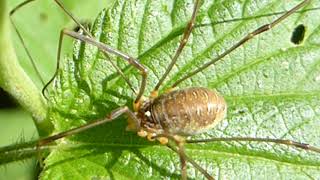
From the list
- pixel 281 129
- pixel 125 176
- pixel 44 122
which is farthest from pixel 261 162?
pixel 44 122

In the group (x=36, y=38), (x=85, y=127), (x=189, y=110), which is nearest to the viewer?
(x=85, y=127)

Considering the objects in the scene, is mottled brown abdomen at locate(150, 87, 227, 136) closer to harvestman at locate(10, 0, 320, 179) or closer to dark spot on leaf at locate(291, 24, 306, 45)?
harvestman at locate(10, 0, 320, 179)

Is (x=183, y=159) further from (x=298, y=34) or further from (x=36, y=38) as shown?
(x=36, y=38)

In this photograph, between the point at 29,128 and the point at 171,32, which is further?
the point at 29,128

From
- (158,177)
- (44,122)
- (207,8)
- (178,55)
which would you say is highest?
(207,8)

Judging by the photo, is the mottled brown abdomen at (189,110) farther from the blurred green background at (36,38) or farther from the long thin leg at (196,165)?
the blurred green background at (36,38)

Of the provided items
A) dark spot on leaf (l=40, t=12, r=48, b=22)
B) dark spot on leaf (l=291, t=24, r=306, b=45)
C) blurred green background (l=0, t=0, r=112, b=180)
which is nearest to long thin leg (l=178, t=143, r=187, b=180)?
dark spot on leaf (l=291, t=24, r=306, b=45)

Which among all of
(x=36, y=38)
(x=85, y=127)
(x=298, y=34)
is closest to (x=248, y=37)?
(x=298, y=34)

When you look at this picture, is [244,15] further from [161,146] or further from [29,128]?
[29,128]
